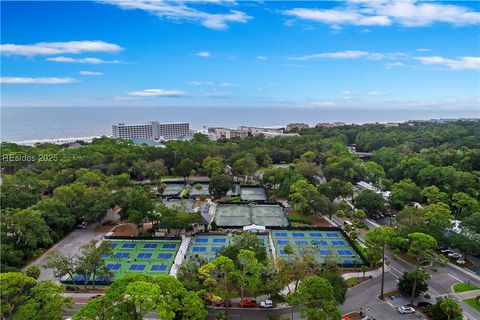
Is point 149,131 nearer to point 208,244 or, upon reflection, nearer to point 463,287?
point 208,244

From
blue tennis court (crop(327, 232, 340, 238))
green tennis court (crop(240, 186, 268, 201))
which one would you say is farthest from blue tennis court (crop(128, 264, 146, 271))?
green tennis court (crop(240, 186, 268, 201))

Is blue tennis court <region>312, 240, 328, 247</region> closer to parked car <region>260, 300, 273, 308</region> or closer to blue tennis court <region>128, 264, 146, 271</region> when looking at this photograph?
parked car <region>260, 300, 273, 308</region>

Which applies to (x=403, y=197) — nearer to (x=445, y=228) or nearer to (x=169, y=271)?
(x=445, y=228)

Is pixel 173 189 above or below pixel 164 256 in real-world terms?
above

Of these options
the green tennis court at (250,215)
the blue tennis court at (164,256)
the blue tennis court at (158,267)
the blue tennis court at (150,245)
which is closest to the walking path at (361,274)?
the green tennis court at (250,215)

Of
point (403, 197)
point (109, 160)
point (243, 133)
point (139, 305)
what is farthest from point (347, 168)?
point (243, 133)

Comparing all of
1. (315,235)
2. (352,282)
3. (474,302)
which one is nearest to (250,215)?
(315,235)
